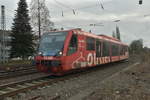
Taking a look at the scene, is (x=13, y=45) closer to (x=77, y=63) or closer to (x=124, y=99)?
(x=77, y=63)

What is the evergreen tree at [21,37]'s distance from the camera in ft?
127

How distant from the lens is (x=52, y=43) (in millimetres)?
11945

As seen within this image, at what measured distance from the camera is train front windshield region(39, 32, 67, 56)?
37.5 ft

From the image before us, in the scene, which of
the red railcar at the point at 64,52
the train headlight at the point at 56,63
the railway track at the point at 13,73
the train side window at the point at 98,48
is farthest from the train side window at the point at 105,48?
the train headlight at the point at 56,63

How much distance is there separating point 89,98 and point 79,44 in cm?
642

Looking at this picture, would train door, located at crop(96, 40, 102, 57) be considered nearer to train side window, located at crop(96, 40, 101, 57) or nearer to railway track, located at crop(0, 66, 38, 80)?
train side window, located at crop(96, 40, 101, 57)

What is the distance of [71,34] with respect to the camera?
39.1ft

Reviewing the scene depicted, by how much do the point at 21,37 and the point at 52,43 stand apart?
28.8m

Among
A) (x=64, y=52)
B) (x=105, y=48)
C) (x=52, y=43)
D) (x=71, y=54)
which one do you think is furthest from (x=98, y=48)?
(x=64, y=52)

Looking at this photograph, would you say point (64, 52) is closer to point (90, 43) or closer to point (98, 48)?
point (90, 43)

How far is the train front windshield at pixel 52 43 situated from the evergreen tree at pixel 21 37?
89.0 ft

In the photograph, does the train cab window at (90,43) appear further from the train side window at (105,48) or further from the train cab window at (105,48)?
the train side window at (105,48)

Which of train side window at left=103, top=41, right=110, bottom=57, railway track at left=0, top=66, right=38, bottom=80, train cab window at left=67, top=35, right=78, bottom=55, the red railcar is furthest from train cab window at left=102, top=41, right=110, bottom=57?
railway track at left=0, top=66, right=38, bottom=80

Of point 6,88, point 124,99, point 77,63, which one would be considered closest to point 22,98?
point 6,88
